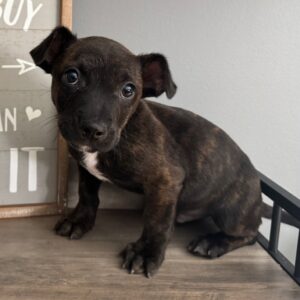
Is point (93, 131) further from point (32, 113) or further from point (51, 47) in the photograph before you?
point (32, 113)

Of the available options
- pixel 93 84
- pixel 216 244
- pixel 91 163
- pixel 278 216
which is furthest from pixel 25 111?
pixel 278 216

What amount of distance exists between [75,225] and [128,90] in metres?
0.48

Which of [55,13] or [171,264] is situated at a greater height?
[55,13]

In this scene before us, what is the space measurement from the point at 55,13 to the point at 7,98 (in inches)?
11.7

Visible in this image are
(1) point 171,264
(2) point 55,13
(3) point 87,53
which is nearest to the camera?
(3) point 87,53

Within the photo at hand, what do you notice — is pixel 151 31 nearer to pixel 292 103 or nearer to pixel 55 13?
pixel 55 13

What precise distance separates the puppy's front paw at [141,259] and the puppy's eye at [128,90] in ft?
1.34

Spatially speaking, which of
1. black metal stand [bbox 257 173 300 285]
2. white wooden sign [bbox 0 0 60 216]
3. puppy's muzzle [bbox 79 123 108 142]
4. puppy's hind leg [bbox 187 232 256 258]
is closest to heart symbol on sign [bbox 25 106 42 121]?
white wooden sign [bbox 0 0 60 216]

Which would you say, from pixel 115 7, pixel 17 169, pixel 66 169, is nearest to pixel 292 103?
pixel 115 7

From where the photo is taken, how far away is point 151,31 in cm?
162

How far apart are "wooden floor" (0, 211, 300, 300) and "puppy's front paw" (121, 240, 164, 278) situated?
19mm

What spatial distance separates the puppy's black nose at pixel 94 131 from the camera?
1080mm

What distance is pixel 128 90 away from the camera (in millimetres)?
1206

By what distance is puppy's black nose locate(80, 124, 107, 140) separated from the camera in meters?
1.08
